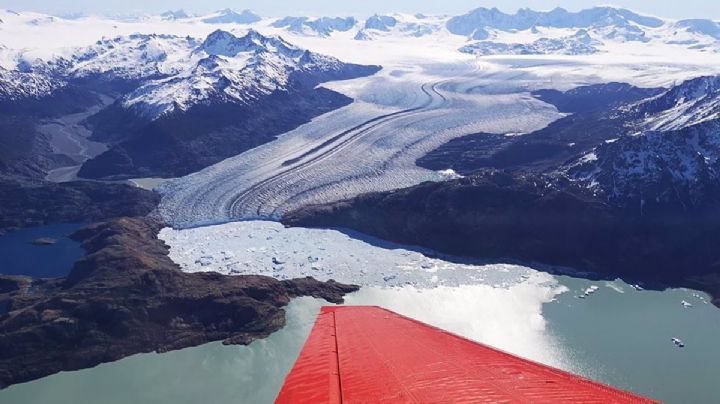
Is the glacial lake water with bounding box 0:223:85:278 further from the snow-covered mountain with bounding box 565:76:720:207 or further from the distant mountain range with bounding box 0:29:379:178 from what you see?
the snow-covered mountain with bounding box 565:76:720:207

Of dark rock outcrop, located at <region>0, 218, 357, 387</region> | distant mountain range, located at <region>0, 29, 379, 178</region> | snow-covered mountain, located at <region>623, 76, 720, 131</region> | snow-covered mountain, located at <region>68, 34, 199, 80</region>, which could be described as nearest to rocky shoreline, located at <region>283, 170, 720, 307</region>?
dark rock outcrop, located at <region>0, 218, 357, 387</region>

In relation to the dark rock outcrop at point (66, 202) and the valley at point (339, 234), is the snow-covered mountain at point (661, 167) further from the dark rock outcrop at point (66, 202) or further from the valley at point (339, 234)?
the dark rock outcrop at point (66, 202)

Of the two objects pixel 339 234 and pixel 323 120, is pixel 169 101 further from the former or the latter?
pixel 339 234

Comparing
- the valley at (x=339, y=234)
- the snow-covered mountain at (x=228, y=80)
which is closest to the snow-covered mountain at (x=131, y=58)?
the snow-covered mountain at (x=228, y=80)

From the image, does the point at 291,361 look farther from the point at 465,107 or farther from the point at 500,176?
the point at 465,107

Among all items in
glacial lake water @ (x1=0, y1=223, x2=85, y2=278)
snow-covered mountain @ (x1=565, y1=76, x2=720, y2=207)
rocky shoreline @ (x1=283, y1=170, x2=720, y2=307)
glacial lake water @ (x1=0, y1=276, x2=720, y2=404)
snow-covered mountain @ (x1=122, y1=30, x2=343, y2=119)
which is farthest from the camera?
snow-covered mountain @ (x1=122, y1=30, x2=343, y2=119)

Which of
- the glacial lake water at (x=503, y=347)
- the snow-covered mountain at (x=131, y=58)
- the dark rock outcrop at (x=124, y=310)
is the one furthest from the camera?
the snow-covered mountain at (x=131, y=58)

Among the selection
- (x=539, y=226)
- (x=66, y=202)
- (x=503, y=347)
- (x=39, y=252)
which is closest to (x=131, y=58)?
(x=66, y=202)
